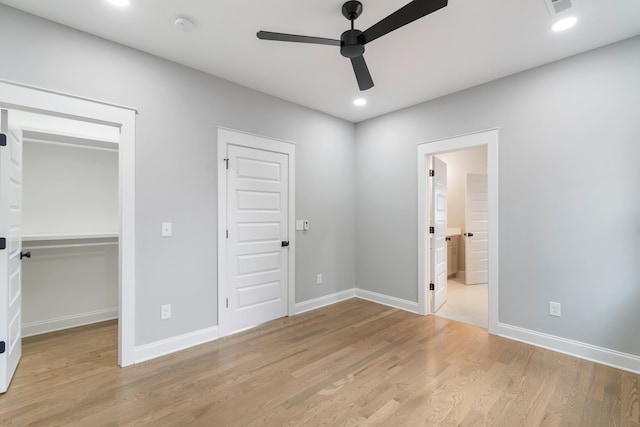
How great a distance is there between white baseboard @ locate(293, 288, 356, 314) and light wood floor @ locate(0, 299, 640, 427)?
0.71 metres

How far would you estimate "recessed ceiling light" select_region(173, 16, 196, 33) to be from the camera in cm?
218

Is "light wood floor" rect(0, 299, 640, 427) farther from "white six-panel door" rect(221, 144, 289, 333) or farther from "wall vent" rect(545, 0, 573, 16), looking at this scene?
"wall vent" rect(545, 0, 573, 16)

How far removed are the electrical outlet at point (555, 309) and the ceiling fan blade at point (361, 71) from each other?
9.00 feet

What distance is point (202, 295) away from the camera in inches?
117

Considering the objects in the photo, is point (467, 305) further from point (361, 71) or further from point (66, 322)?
point (66, 322)

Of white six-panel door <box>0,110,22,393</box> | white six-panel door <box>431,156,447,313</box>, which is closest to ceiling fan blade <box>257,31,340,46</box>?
white six-panel door <box>0,110,22,393</box>

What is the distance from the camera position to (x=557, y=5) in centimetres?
198

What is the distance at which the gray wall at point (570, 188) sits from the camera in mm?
2436

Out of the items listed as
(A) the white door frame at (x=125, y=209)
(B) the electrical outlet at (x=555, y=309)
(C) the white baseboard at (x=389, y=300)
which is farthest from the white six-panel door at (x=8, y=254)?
(B) the electrical outlet at (x=555, y=309)

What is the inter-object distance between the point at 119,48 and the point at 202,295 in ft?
7.91

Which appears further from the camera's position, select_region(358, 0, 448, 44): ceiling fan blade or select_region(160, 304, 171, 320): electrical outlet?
select_region(160, 304, 171, 320): electrical outlet

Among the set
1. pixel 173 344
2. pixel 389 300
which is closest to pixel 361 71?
pixel 173 344

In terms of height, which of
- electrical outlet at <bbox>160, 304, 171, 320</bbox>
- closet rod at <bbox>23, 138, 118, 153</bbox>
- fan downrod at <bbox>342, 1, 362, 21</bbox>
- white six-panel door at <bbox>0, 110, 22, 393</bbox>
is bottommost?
electrical outlet at <bbox>160, 304, 171, 320</bbox>

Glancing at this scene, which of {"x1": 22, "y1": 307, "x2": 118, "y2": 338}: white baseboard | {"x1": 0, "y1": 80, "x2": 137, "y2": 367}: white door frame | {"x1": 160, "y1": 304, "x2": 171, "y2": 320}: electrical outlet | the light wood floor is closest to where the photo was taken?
the light wood floor
